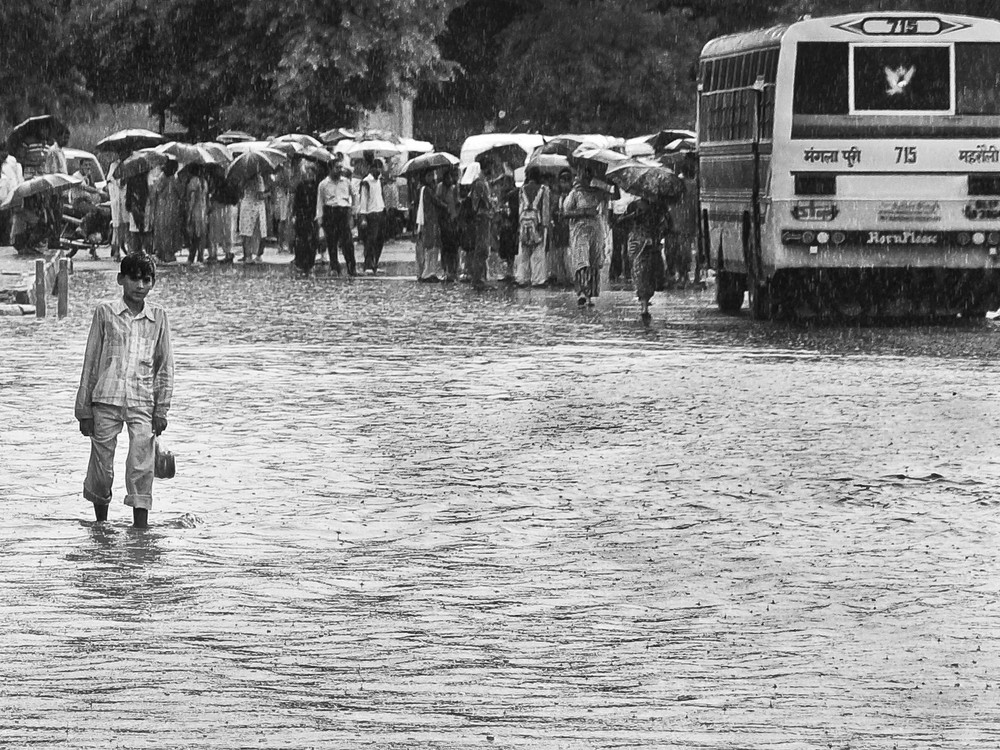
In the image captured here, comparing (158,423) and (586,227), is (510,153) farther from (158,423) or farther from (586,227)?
(158,423)

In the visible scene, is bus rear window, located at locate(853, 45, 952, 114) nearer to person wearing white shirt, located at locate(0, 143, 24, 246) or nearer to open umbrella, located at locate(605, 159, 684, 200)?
open umbrella, located at locate(605, 159, 684, 200)

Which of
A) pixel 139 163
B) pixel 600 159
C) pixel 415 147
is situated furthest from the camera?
pixel 415 147

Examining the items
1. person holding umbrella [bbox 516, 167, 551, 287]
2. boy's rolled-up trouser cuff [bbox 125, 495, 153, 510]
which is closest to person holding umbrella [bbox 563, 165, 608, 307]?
person holding umbrella [bbox 516, 167, 551, 287]

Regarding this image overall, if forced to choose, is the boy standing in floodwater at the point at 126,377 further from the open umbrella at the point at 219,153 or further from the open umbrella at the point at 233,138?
the open umbrella at the point at 233,138

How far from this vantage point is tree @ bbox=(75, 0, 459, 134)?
167ft

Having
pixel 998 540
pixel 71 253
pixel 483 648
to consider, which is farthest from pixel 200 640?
pixel 71 253

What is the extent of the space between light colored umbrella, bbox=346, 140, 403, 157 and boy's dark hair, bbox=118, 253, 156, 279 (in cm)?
3816

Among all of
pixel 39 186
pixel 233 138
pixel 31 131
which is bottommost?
pixel 39 186

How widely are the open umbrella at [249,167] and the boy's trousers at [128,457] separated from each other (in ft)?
90.9

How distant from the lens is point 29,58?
52344 millimetres

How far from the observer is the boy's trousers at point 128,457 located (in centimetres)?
1002

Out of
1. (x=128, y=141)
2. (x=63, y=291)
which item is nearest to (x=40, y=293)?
(x=63, y=291)

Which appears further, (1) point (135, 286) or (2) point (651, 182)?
(2) point (651, 182)

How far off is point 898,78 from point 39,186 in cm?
1745
